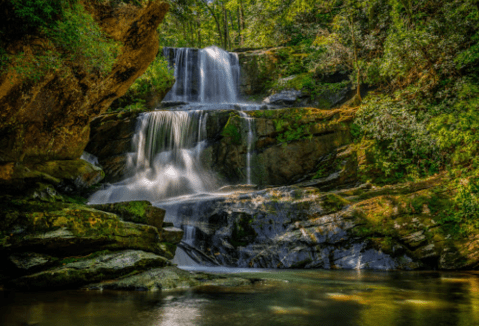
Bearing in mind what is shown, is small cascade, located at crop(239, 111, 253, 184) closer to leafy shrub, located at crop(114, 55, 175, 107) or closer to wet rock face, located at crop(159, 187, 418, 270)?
wet rock face, located at crop(159, 187, 418, 270)

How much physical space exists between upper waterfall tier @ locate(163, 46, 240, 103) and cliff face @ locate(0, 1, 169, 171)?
1248cm

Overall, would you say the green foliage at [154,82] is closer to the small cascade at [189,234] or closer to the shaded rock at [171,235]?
the small cascade at [189,234]

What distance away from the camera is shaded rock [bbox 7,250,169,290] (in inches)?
224

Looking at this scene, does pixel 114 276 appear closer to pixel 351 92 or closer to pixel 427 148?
pixel 427 148

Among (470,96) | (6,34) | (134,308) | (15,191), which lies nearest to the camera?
(134,308)

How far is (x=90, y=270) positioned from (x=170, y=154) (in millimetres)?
10073

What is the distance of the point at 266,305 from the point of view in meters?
4.73

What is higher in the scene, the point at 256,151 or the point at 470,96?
the point at 470,96

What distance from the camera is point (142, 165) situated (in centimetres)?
1559

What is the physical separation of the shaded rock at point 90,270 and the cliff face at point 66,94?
3308 millimetres

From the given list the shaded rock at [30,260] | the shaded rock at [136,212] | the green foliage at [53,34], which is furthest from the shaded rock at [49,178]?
the green foliage at [53,34]

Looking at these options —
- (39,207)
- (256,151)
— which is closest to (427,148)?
(256,151)

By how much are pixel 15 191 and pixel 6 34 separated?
12.3 ft

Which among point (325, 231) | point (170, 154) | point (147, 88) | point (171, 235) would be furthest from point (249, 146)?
point (147, 88)
